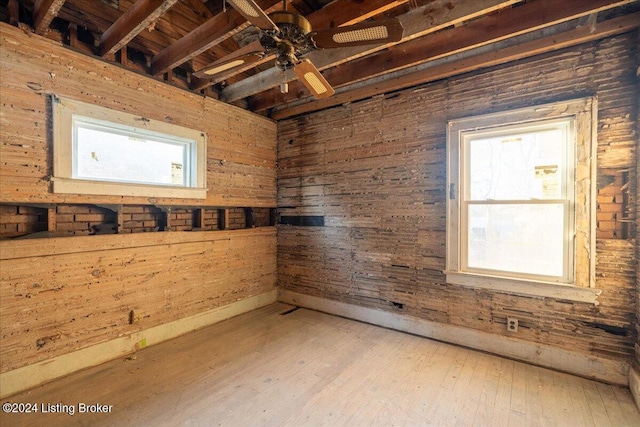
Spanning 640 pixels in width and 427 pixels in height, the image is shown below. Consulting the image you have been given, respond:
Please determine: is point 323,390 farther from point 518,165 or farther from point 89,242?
point 518,165

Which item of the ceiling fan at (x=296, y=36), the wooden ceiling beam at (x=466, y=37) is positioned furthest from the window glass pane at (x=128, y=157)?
the wooden ceiling beam at (x=466, y=37)

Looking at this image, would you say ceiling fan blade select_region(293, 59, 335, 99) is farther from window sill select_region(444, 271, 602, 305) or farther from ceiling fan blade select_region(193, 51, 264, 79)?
window sill select_region(444, 271, 602, 305)

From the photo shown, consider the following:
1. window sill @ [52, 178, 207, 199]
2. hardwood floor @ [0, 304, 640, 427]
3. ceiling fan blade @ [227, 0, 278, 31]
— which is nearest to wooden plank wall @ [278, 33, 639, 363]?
hardwood floor @ [0, 304, 640, 427]

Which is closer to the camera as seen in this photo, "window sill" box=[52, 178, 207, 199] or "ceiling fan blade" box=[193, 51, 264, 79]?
"ceiling fan blade" box=[193, 51, 264, 79]

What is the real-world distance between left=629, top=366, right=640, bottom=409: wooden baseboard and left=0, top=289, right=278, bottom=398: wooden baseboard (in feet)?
12.1

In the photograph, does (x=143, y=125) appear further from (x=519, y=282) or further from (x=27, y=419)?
(x=519, y=282)

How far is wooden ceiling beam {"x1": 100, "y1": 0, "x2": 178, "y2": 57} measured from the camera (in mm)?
2016

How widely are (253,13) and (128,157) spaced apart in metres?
2.10

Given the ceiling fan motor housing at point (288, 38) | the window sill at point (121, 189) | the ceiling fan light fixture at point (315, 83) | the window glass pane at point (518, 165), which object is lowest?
the window sill at point (121, 189)

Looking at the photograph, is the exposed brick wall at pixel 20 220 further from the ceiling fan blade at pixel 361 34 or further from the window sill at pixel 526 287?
the window sill at pixel 526 287

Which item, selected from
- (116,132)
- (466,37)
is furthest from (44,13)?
(466,37)

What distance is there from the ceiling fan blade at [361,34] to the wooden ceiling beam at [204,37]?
677 millimetres

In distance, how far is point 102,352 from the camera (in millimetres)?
2566

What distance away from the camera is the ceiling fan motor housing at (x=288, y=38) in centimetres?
158
